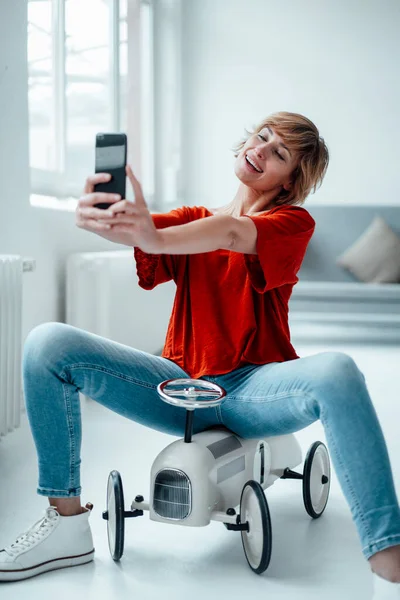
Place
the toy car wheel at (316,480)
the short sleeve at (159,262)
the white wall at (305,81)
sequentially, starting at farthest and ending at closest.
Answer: the white wall at (305,81) → the toy car wheel at (316,480) → the short sleeve at (159,262)

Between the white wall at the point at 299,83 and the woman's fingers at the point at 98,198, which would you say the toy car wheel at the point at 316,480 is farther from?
the white wall at the point at 299,83

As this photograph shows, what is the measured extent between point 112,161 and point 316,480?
900 mm

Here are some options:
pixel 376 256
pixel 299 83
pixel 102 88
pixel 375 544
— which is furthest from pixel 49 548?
pixel 299 83

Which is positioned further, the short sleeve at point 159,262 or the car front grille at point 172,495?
the short sleeve at point 159,262

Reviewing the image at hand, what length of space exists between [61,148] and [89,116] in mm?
629

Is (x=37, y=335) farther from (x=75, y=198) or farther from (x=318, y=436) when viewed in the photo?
(x=75, y=198)

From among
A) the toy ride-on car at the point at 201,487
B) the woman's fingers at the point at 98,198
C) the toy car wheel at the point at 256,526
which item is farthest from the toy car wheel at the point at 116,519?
the woman's fingers at the point at 98,198

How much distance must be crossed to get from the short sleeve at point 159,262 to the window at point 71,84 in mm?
1618

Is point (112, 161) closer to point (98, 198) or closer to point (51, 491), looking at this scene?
point (98, 198)

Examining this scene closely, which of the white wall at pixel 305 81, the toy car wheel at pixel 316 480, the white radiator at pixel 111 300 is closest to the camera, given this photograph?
the toy car wheel at pixel 316 480

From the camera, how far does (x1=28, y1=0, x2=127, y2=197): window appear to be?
11.0 ft

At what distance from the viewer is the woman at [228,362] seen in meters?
1.28

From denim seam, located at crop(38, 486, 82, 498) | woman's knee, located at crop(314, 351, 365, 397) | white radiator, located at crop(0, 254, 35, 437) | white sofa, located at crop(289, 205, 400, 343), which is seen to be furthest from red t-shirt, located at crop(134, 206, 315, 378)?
white sofa, located at crop(289, 205, 400, 343)

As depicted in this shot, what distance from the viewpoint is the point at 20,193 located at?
2.61 metres
